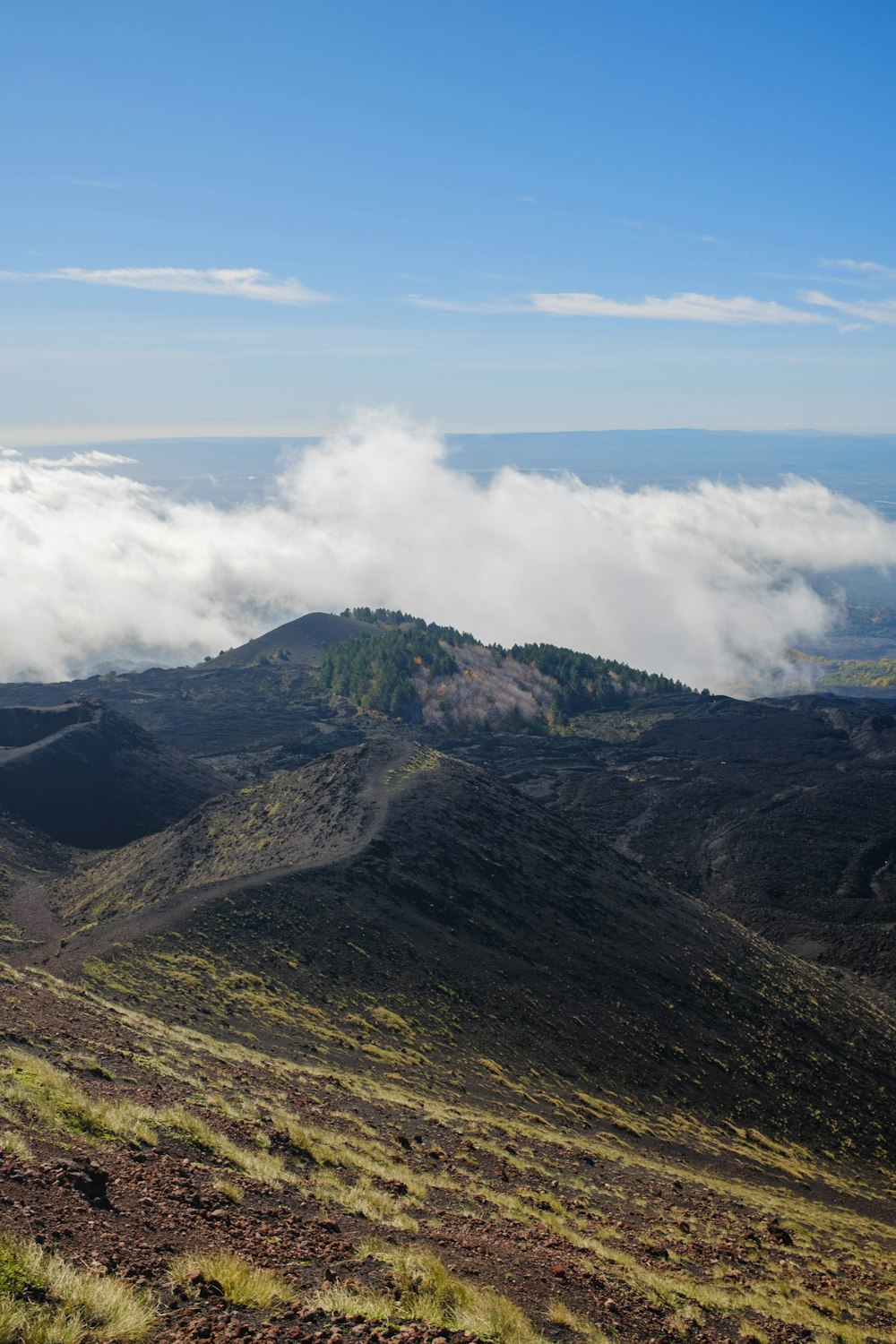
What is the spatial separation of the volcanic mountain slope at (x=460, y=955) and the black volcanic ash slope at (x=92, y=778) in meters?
19.4

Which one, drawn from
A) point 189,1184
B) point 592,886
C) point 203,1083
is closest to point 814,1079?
point 592,886

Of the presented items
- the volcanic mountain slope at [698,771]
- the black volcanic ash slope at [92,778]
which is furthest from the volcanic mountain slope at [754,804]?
the black volcanic ash slope at [92,778]

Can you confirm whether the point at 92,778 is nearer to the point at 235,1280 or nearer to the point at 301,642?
the point at 235,1280

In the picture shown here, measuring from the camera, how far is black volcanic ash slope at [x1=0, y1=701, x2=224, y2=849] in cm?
7406

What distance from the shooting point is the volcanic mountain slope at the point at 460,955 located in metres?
34.2

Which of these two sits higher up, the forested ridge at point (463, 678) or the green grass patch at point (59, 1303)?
the forested ridge at point (463, 678)

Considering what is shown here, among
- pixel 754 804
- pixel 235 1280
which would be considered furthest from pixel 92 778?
pixel 235 1280

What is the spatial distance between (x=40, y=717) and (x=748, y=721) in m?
99.8

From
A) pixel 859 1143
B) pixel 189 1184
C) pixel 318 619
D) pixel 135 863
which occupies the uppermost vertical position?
pixel 318 619

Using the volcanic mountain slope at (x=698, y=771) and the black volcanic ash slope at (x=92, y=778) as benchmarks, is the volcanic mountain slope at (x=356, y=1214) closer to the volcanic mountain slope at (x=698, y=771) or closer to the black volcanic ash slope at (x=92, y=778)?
the volcanic mountain slope at (x=698, y=771)

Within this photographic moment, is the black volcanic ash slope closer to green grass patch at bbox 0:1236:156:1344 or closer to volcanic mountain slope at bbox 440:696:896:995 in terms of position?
volcanic mountain slope at bbox 440:696:896:995

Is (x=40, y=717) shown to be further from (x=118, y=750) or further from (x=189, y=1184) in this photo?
(x=189, y=1184)

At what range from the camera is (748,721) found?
133625mm

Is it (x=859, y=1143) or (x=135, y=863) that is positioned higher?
(x=135, y=863)
